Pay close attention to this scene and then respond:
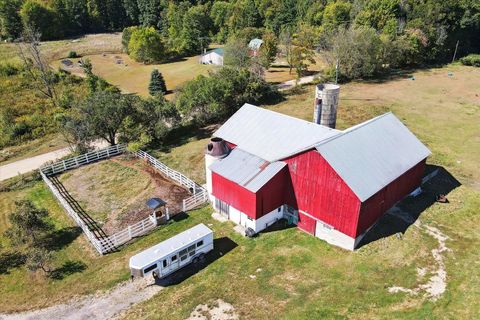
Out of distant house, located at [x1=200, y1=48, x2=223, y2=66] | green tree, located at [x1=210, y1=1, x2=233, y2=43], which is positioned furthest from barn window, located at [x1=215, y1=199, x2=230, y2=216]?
green tree, located at [x1=210, y1=1, x2=233, y2=43]

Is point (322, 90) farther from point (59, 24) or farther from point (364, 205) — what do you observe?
point (59, 24)

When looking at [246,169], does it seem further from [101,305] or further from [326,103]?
[101,305]

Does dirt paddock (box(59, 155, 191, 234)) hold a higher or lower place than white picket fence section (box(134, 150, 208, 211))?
lower

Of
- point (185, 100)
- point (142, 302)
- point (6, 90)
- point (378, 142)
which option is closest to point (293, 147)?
point (378, 142)

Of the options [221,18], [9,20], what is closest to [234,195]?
[221,18]

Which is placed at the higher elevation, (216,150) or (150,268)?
(216,150)

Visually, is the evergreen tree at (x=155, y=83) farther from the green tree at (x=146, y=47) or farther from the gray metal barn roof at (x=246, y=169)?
the gray metal barn roof at (x=246, y=169)

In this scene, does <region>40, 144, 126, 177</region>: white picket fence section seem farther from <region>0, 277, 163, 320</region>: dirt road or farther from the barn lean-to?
<region>0, 277, 163, 320</region>: dirt road
